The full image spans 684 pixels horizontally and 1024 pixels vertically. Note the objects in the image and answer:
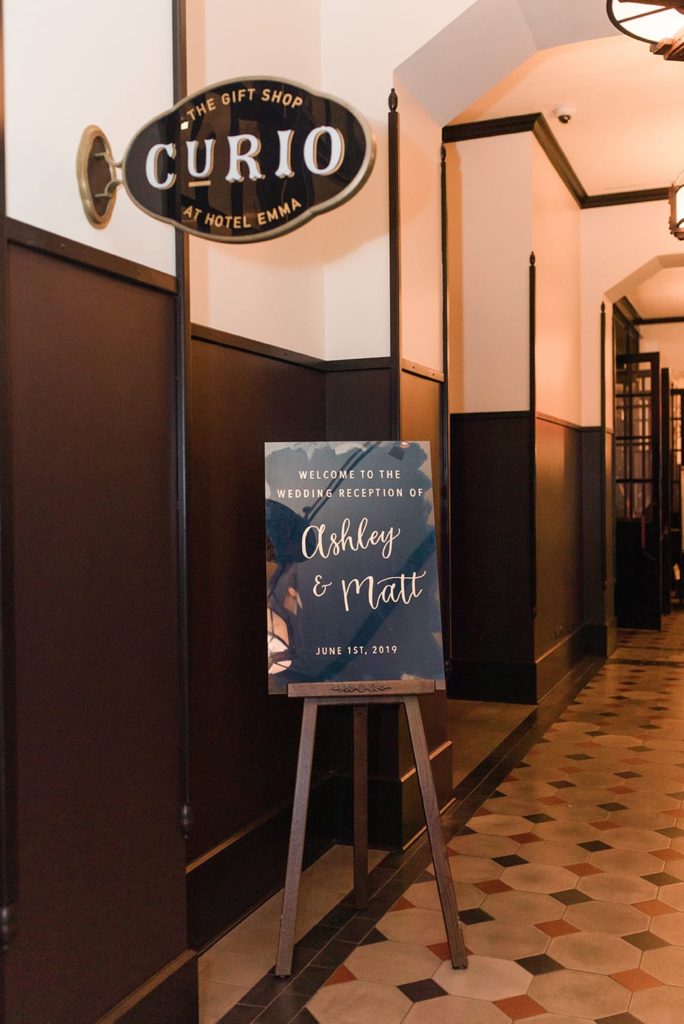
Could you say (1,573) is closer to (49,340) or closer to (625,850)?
(49,340)

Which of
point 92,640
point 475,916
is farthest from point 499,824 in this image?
point 92,640

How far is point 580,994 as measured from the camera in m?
2.96

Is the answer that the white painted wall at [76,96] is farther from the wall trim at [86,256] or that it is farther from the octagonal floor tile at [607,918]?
the octagonal floor tile at [607,918]

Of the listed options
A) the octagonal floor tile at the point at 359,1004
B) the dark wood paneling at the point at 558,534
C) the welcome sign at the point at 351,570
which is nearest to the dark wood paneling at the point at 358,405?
the welcome sign at the point at 351,570

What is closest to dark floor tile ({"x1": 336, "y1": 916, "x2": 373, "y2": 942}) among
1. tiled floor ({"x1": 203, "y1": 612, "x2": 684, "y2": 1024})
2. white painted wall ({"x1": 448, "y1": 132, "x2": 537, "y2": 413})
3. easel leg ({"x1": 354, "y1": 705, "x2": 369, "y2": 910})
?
tiled floor ({"x1": 203, "y1": 612, "x2": 684, "y2": 1024})

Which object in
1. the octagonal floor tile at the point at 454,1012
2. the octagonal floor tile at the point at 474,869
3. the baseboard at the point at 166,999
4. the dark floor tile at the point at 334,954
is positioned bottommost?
the octagonal floor tile at the point at 454,1012

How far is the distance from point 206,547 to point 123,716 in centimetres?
89

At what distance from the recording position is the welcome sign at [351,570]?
3.21 meters

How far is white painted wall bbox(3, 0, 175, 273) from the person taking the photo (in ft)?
7.34

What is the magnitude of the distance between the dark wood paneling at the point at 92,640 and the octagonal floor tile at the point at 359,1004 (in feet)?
1.48

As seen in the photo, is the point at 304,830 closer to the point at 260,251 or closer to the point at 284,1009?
the point at 284,1009

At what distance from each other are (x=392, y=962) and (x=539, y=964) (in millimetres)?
460

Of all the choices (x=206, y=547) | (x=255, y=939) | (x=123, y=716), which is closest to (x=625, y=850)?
(x=255, y=939)

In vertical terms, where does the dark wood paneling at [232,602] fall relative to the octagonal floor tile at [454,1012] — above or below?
above
